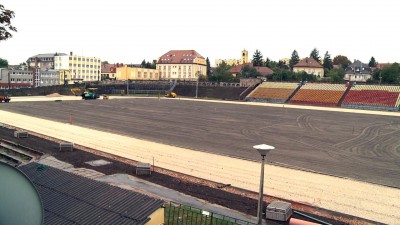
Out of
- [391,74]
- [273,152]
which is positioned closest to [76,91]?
[273,152]

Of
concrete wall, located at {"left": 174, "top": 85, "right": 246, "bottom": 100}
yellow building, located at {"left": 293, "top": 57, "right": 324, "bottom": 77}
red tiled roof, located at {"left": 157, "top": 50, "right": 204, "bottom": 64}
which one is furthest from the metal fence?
yellow building, located at {"left": 293, "top": 57, "right": 324, "bottom": 77}

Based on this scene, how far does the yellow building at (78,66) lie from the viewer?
156 m

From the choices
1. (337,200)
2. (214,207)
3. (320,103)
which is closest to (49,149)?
(214,207)

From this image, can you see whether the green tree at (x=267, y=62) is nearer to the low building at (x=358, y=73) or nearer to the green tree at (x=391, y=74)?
the low building at (x=358, y=73)

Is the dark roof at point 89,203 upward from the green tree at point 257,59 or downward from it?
downward

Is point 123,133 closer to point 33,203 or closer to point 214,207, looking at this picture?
point 214,207

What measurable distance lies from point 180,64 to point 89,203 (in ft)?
521

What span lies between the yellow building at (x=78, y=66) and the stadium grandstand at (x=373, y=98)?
4359 inches

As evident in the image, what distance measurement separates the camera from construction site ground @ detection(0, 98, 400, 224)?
62.4ft

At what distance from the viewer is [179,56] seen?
170 metres

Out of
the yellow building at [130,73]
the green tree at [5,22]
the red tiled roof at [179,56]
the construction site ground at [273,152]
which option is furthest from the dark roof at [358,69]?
the green tree at [5,22]

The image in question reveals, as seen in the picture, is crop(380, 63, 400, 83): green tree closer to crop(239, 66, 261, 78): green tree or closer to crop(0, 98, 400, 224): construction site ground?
crop(239, 66, 261, 78): green tree

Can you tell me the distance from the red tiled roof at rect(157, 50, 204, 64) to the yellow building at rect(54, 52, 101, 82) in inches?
1220

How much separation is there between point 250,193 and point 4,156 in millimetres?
17806
